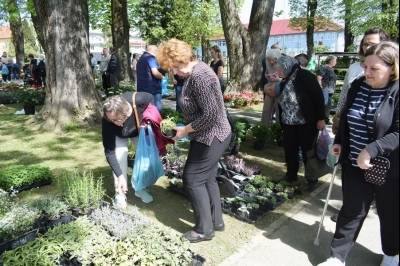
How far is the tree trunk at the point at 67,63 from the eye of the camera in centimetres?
735

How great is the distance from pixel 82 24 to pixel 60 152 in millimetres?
3160

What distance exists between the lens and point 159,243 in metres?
2.70

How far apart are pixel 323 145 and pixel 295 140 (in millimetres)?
365

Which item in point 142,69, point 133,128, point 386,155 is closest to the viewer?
point 386,155

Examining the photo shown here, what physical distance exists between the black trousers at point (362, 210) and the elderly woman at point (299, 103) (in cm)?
158

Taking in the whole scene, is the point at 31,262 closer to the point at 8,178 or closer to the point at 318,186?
the point at 8,178

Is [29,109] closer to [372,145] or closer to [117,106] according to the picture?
[117,106]

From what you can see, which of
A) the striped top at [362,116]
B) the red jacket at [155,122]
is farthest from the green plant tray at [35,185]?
the striped top at [362,116]

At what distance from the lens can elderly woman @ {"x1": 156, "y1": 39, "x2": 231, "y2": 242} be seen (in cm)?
281

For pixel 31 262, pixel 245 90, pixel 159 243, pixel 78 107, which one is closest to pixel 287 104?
pixel 159 243

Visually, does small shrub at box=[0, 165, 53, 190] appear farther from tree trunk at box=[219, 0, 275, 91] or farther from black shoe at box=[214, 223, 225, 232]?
tree trunk at box=[219, 0, 275, 91]

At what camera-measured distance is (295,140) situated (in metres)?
4.39

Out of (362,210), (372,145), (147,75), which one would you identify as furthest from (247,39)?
(372,145)

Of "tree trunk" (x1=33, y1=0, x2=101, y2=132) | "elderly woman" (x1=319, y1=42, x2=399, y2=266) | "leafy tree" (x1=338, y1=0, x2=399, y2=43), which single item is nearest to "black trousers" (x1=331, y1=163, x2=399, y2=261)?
"elderly woman" (x1=319, y1=42, x2=399, y2=266)
